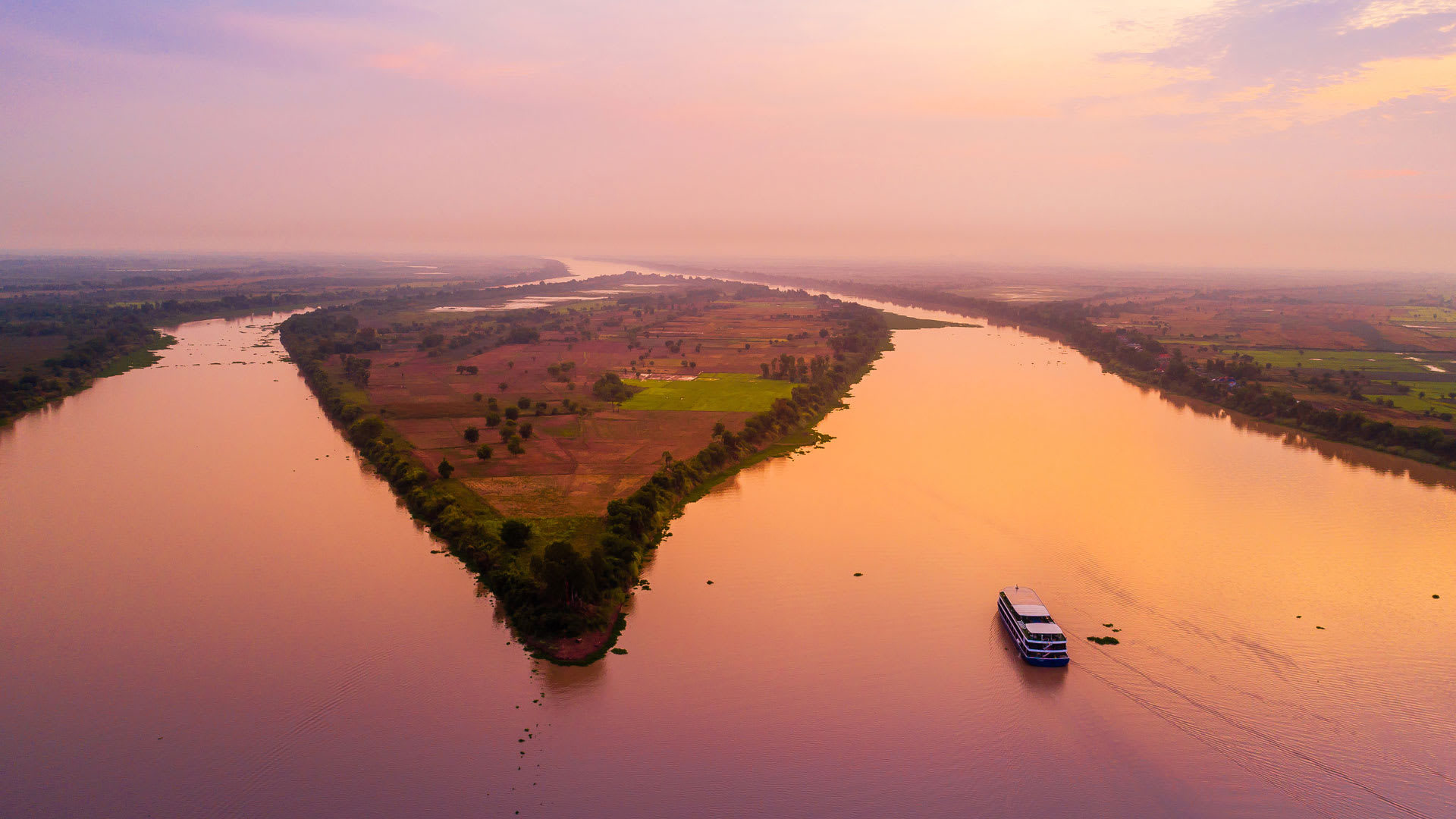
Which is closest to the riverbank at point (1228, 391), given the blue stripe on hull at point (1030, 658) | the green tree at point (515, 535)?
the blue stripe on hull at point (1030, 658)

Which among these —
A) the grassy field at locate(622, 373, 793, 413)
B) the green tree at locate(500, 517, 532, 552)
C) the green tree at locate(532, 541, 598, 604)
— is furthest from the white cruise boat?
the grassy field at locate(622, 373, 793, 413)

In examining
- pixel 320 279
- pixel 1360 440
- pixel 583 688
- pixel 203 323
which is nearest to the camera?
pixel 583 688

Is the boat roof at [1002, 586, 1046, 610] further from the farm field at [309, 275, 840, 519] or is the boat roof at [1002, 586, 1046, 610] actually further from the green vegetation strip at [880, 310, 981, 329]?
the green vegetation strip at [880, 310, 981, 329]

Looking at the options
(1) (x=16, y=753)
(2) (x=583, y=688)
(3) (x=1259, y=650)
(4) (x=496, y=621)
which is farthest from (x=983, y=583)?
(1) (x=16, y=753)

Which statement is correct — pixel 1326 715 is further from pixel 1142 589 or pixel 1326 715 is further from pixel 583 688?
pixel 583 688

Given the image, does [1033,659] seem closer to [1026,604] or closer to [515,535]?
[1026,604]

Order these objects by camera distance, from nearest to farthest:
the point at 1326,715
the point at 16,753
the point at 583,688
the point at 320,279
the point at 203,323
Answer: the point at 16,753 → the point at 1326,715 → the point at 583,688 → the point at 203,323 → the point at 320,279
